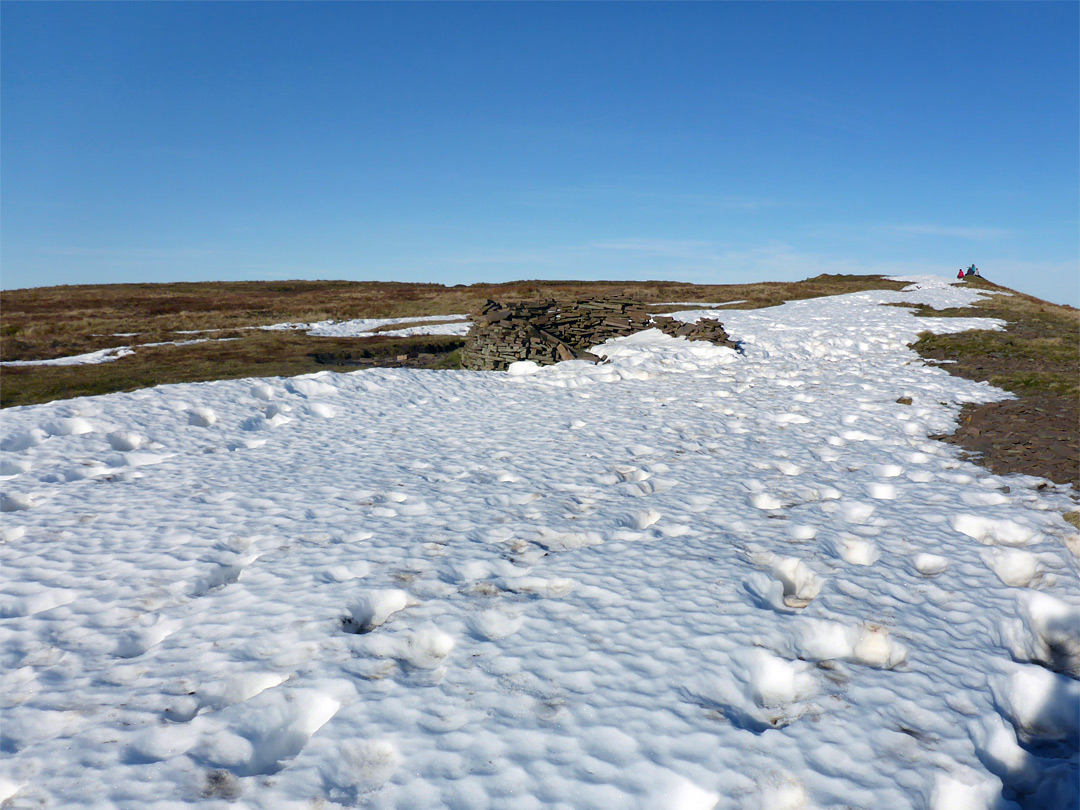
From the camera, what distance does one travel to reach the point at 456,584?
4.70 meters

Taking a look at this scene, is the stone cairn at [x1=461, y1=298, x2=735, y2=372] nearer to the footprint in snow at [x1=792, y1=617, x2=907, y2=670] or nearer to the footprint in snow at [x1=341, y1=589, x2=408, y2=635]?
the footprint in snow at [x1=341, y1=589, x2=408, y2=635]

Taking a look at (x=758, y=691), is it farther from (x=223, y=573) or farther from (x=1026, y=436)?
(x=1026, y=436)

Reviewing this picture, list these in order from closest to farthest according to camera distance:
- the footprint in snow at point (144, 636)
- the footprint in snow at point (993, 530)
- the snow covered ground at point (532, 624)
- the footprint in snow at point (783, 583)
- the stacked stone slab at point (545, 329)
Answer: the snow covered ground at point (532, 624) < the footprint in snow at point (144, 636) < the footprint in snow at point (783, 583) < the footprint in snow at point (993, 530) < the stacked stone slab at point (545, 329)

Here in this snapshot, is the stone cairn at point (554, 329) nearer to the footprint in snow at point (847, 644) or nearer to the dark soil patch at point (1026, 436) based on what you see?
the dark soil patch at point (1026, 436)

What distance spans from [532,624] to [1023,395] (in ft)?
38.0

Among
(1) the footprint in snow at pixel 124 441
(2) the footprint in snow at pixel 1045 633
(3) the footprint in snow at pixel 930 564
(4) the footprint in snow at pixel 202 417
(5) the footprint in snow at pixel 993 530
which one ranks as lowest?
(2) the footprint in snow at pixel 1045 633

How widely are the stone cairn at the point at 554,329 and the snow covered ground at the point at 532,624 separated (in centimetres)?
713

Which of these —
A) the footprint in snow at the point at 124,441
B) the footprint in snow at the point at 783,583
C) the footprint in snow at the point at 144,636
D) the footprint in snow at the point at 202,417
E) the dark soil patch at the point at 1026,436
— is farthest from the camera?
the footprint in snow at the point at 202,417

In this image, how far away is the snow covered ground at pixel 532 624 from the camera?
9.64 feet

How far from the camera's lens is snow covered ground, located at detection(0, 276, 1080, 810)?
9.64 ft

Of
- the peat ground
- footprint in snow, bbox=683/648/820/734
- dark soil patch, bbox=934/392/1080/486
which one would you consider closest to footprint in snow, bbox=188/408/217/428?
the peat ground

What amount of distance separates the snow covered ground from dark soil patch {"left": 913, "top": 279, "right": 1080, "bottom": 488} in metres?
0.72

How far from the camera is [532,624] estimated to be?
4148 mm

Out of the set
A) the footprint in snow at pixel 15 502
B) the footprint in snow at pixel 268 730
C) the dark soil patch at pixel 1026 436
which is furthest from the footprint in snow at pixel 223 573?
the dark soil patch at pixel 1026 436
